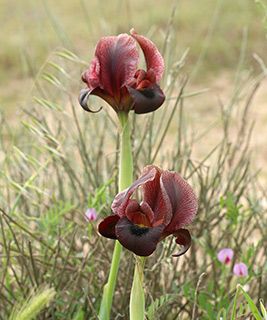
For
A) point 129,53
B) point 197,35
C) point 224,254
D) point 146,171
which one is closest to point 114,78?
point 129,53

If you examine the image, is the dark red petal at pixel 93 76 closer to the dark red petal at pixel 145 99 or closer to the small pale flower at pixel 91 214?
the dark red petal at pixel 145 99

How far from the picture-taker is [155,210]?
19.1 inches

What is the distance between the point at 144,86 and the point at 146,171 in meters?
0.12

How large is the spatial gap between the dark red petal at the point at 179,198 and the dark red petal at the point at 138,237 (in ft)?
0.08

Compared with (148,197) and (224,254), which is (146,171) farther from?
(224,254)

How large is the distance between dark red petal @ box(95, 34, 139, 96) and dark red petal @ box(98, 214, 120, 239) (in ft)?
0.50

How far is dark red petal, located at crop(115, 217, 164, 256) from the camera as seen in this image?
1.47 feet

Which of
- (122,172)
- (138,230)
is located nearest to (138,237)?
(138,230)

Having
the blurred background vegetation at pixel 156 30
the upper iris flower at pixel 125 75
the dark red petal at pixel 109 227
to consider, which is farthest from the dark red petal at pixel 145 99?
the blurred background vegetation at pixel 156 30

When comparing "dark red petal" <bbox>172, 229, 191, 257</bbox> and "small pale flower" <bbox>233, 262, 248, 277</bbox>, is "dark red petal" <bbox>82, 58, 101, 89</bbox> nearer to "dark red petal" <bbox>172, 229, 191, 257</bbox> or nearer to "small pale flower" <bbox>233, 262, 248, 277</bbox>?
"dark red petal" <bbox>172, 229, 191, 257</bbox>

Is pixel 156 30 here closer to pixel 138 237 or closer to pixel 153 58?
pixel 153 58

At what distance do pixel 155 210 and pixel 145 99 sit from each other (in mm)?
119

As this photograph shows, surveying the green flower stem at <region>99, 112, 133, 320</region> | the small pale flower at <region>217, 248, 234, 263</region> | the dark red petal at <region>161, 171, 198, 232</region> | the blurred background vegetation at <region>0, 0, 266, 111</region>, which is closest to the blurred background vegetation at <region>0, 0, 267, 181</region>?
the blurred background vegetation at <region>0, 0, 266, 111</region>

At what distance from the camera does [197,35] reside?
4547 millimetres
